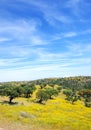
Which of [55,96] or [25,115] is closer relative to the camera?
[25,115]

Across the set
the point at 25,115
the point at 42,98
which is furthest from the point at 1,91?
the point at 25,115

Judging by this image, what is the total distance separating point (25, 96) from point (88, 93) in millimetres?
51042

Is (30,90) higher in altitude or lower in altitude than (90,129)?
higher

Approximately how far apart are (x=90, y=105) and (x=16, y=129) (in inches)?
4310

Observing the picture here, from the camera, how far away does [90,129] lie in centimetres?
5428

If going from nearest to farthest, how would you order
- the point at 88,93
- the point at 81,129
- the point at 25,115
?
1. the point at 81,129
2. the point at 25,115
3. the point at 88,93

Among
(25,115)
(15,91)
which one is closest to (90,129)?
(25,115)

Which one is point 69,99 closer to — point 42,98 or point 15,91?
point 42,98

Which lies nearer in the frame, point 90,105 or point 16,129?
point 16,129

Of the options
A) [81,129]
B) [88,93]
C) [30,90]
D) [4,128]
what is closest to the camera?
[4,128]

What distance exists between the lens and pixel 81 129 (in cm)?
5203

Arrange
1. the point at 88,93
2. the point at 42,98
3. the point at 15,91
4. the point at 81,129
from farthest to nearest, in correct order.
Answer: the point at 88,93
the point at 42,98
the point at 15,91
the point at 81,129

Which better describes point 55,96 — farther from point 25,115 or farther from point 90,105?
point 25,115

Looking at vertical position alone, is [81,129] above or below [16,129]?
below
